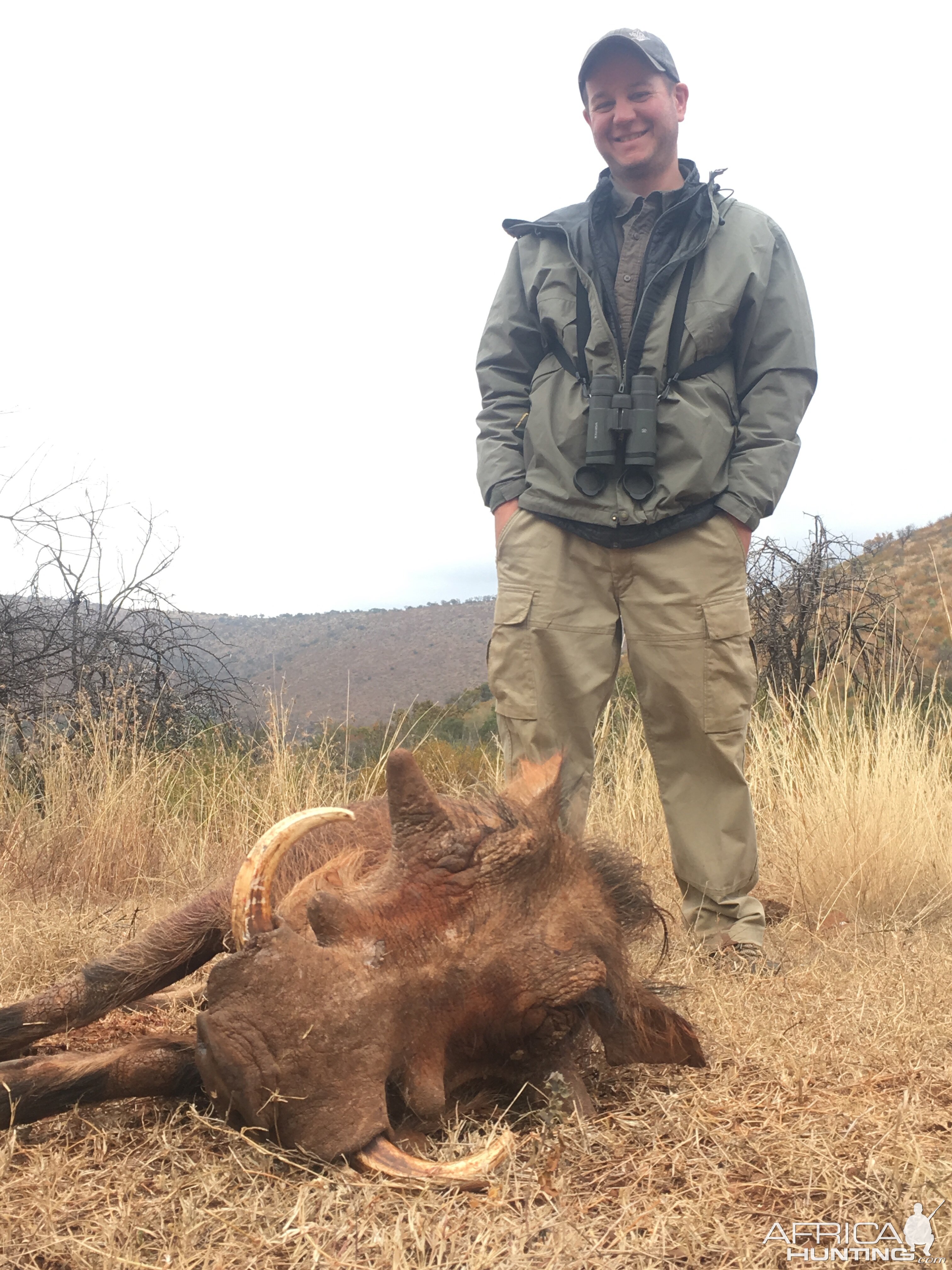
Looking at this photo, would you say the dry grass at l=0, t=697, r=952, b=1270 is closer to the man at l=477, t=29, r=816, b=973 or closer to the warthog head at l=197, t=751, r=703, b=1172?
the warthog head at l=197, t=751, r=703, b=1172

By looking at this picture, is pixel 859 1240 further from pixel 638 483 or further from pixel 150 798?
pixel 150 798

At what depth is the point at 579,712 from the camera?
370 cm

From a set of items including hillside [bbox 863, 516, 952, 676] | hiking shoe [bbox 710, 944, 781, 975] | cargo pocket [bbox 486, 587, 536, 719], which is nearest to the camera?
hiking shoe [bbox 710, 944, 781, 975]

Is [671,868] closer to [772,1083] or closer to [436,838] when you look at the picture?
[772,1083]

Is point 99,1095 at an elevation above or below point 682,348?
below

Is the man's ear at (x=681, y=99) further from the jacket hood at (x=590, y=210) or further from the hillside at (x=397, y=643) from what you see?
the hillside at (x=397, y=643)

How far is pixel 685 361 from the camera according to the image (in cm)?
364

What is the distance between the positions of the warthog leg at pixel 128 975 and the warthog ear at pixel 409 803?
66 cm

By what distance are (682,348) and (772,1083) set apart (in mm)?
2442

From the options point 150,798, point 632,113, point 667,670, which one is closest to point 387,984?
point 667,670

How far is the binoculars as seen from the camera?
354 cm

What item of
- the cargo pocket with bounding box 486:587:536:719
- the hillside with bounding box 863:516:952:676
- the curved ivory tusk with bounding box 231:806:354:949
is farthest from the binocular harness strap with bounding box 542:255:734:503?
the hillside with bounding box 863:516:952:676

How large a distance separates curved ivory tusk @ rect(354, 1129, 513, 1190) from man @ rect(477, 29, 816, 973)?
6.28 feet

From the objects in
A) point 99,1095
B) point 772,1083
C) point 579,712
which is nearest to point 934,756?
point 579,712
